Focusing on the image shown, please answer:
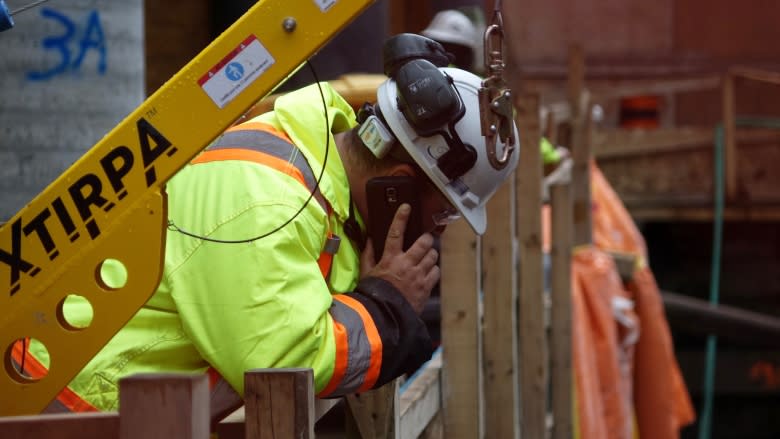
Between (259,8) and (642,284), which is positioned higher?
(259,8)

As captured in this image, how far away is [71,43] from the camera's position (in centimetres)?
384

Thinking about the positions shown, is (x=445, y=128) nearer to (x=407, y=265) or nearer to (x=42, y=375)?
(x=407, y=265)

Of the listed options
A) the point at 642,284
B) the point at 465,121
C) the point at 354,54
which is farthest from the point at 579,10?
the point at 465,121

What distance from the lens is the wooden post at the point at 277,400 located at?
2.50 metres

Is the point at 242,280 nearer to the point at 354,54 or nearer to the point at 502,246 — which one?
the point at 502,246

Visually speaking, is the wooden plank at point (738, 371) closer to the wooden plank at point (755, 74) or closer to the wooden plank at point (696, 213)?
the wooden plank at point (696, 213)

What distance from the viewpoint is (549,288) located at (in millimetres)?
8641

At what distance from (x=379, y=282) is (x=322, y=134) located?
39 cm

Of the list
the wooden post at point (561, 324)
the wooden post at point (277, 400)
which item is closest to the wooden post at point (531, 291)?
the wooden post at point (561, 324)

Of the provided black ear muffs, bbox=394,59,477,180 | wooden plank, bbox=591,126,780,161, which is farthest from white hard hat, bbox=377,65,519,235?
wooden plank, bbox=591,126,780,161

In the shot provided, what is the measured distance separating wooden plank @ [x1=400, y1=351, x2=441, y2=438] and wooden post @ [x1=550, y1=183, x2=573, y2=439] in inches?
94.2

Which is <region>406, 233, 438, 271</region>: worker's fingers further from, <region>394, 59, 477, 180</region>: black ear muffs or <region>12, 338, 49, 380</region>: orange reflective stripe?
<region>12, 338, 49, 380</region>: orange reflective stripe

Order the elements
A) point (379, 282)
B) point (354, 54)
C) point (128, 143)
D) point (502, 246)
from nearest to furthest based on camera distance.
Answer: point (128, 143), point (379, 282), point (502, 246), point (354, 54)

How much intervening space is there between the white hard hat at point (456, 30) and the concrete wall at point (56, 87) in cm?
421
